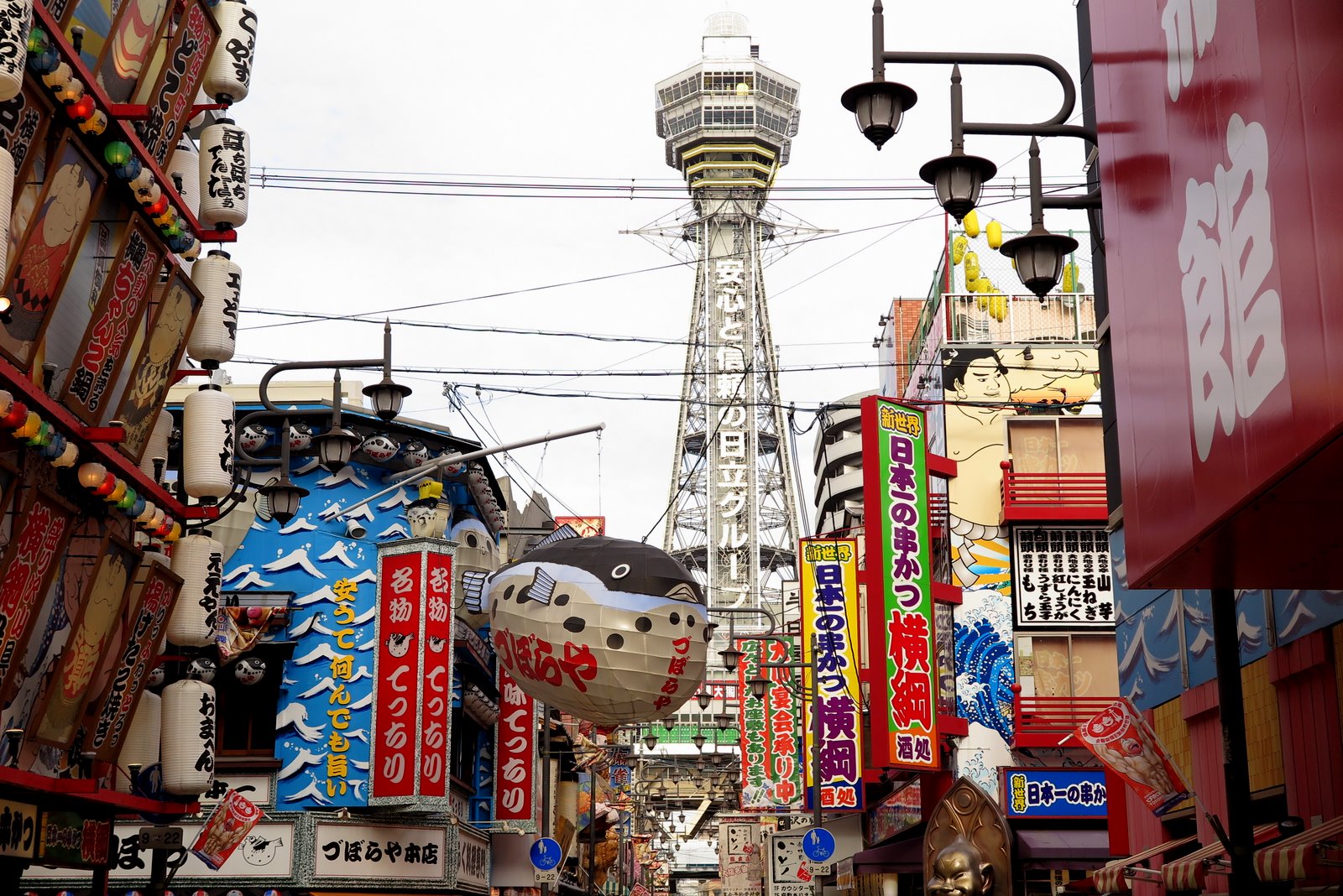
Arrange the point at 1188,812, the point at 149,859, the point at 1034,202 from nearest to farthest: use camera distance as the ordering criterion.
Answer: the point at 1034,202, the point at 1188,812, the point at 149,859

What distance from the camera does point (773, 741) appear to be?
44.0 metres

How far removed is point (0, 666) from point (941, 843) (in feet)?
32.2

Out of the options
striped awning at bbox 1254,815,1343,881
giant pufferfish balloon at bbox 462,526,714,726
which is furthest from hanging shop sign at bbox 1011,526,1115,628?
striped awning at bbox 1254,815,1343,881

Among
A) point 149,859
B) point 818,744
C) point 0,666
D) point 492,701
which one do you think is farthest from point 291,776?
point 0,666

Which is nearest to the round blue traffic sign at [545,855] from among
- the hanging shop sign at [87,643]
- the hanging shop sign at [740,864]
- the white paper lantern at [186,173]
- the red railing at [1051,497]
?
the red railing at [1051,497]

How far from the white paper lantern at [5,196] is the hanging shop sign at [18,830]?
5633 millimetres

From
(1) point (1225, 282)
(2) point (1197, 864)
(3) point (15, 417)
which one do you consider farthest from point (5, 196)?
(2) point (1197, 864)

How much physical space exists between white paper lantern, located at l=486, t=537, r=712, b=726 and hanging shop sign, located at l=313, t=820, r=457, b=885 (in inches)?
398

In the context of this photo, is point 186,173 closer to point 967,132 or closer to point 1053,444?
point 967,132

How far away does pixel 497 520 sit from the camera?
38.2m

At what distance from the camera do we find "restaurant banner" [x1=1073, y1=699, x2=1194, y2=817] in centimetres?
1451

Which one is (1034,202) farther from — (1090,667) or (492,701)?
(492,701)

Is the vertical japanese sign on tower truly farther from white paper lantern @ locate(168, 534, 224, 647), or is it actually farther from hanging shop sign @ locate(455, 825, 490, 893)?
white paper lantern @ locate(168, 534, 224, 647)

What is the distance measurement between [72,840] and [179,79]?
28.2 ft
